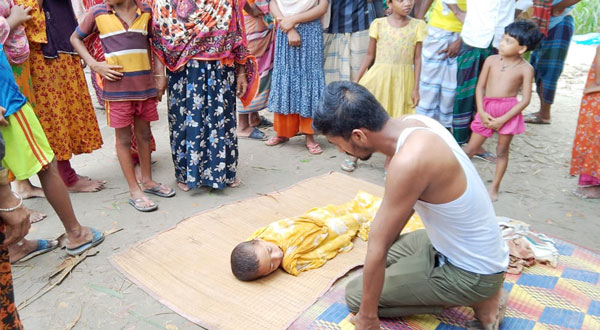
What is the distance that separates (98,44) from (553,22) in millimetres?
5086

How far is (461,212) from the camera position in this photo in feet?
6.16

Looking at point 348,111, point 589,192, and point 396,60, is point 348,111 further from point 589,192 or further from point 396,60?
point 589,192

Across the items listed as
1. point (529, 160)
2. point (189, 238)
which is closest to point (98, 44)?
point (189, 238)

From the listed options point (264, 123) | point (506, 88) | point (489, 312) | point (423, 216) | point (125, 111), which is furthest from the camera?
point (264, 123)

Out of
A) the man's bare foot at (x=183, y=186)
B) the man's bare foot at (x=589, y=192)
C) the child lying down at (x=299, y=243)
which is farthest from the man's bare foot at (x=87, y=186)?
the man's bare foot at (x=589, y=192)

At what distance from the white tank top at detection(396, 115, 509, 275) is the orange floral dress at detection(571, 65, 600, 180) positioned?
92.6 inches

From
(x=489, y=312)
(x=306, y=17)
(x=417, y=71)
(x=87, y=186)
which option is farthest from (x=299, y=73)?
(x=489, y=312)

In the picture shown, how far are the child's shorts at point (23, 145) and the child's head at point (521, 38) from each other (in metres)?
3.39

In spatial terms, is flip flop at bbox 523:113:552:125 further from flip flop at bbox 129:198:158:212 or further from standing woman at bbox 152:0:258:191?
flip flop at bbox 129:198:158:212

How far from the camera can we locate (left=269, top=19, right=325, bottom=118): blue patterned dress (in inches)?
180

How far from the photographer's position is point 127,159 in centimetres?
351

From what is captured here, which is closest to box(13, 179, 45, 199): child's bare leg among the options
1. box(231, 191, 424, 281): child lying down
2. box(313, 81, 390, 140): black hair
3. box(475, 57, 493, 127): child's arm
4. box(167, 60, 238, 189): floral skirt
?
box(167, 60, 238, 189): floral skirt

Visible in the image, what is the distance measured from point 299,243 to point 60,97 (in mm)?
2283

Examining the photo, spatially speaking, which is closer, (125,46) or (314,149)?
(125,46)
